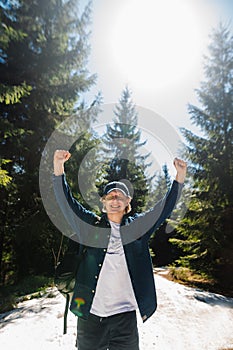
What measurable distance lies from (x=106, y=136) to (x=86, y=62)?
9478 mm

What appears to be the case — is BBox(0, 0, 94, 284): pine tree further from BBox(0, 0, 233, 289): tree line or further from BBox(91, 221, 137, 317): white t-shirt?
BBox(91, 221, 137, 317): white t-shirt

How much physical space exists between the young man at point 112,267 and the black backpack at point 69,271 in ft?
0.16

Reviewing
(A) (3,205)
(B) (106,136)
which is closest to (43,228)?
(A) (3,205)

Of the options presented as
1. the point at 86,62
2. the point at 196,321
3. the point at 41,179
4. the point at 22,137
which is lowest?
the point at 196,321

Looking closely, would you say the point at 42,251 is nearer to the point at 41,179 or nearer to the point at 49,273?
the point at 49,273

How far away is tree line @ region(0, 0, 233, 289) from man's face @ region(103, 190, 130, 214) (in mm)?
4455

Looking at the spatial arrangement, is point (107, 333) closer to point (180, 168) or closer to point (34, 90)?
point (180, 168)

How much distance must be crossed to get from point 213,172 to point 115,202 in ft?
32.0

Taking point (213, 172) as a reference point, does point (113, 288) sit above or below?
below

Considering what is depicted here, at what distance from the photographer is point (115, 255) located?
7.43ft

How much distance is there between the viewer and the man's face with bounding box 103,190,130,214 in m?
2.40

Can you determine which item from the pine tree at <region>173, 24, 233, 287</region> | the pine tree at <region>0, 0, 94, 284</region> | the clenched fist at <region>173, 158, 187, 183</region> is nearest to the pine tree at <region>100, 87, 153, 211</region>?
the pine tree at <region>173, 24, 233, 287</region>

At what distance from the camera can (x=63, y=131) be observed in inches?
390

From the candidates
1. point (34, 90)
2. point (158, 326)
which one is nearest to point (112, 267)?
point (158, 326)
